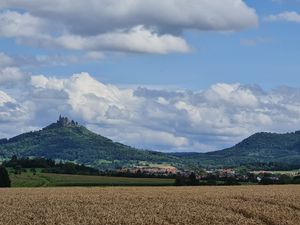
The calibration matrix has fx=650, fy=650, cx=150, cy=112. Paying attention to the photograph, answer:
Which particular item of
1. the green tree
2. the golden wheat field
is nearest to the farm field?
the green tree

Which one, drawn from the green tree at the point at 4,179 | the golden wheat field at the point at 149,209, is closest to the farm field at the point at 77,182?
the green tree at the point at 4,179

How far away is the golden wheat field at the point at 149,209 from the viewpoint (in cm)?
3288

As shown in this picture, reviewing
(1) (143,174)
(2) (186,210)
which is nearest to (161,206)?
(2) (186,210)

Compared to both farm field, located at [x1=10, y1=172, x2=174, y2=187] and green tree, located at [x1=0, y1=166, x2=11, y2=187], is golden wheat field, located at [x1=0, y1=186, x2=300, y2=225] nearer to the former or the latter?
green tree, located at [x1=0, y1=166, x2=11, y2=187]

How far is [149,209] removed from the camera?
36969 millimetres

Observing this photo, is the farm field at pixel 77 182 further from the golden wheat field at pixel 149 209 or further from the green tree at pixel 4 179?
the golden wheat field at pixel 149 209

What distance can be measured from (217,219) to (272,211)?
558cm

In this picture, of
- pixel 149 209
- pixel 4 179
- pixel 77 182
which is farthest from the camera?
pixel 77 182

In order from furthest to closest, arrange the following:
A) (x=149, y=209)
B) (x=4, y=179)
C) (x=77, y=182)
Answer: (x=77, y=182)
(x=4, y=179)
(x=149, y=209)

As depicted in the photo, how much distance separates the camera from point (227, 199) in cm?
4412

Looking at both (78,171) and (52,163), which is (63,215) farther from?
(52,163)

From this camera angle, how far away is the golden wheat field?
32.9 meters

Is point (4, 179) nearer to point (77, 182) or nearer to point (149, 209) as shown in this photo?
point (77, 182)

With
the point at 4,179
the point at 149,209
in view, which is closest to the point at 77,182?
the point at 4,179
